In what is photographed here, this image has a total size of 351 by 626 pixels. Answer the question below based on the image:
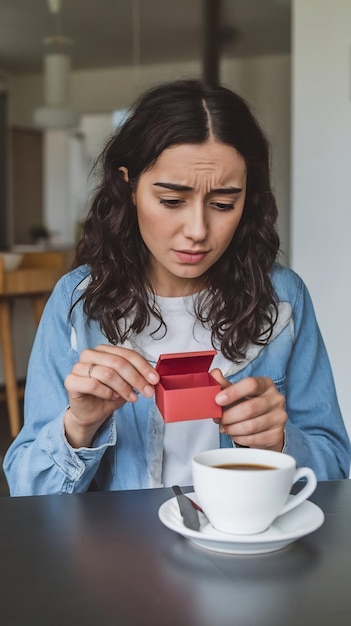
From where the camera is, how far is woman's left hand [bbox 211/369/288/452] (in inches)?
34.2

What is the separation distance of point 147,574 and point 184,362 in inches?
11.3

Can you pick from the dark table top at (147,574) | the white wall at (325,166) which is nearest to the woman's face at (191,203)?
the dark table top at (147,574)

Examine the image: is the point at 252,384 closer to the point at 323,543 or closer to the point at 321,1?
the point at 323,543

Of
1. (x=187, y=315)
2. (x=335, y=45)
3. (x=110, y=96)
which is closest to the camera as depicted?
(x=187, y=315)

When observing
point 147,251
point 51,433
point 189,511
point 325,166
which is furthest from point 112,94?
point 189,511

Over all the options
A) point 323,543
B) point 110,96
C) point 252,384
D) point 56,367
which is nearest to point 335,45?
point 56,367

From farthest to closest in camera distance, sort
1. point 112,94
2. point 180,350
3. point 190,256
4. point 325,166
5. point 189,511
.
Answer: point 112,94 → point 325,166 → point 180,350 → point 190,256 → point 189,511

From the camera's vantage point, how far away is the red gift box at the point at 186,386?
0.80 m

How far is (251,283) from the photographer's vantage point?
1.30 meters

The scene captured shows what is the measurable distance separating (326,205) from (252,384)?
Answer: 6.72ft

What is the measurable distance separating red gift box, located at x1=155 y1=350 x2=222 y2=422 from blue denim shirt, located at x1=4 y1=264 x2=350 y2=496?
0.59 ft

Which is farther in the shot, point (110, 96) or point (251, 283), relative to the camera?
point (110, 96)

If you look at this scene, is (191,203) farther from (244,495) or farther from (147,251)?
(244,495)

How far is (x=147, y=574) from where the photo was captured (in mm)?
647
